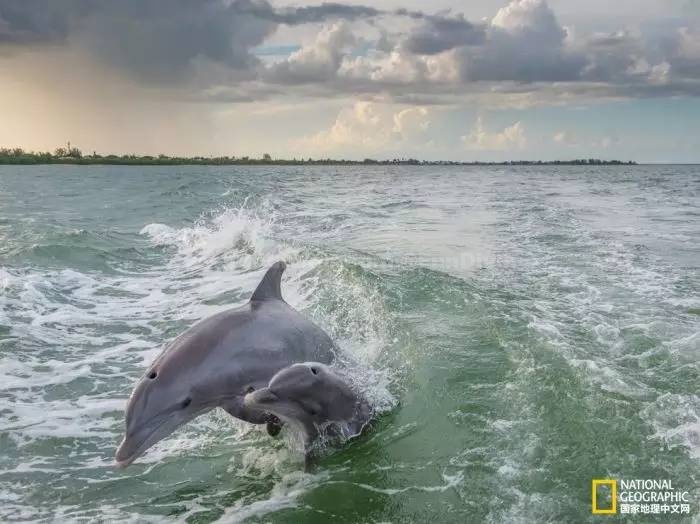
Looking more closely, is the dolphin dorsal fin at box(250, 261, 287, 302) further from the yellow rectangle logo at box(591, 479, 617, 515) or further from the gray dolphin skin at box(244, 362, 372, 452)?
the yellow rectangle logo at box(591, 479, 617, 515)

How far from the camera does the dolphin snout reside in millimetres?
5246

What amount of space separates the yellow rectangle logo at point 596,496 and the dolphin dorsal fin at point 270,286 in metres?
3.53

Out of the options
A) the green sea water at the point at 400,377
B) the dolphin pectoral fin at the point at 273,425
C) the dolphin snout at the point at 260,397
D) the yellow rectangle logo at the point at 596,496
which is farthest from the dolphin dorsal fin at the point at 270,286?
the yellow rectangle logo at the point at 596,496

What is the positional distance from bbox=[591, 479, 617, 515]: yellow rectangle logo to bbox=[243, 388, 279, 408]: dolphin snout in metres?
2.64

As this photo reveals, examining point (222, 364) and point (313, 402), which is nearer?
point (222, 364)

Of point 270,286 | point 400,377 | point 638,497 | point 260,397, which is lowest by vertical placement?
point 638,497

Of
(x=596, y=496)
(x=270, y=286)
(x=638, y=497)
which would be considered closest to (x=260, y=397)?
(x=270, y=286)

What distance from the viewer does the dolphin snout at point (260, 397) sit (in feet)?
17.2

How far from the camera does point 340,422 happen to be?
20.3 ft

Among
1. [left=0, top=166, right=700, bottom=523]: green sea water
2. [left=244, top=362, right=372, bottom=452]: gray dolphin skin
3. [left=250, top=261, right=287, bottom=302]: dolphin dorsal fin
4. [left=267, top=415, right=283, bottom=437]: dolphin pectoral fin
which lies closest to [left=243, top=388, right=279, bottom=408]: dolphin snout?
[left=244, top=362, right=372, bottom=452]: gray dolphin skin

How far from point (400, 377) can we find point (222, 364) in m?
2.84

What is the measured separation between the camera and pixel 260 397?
5.25 meters

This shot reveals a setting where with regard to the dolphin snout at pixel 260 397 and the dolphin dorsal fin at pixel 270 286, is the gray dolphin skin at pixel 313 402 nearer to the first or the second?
the dolphin snout at pixel 260 397

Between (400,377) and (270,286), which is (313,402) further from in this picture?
(400,377)
